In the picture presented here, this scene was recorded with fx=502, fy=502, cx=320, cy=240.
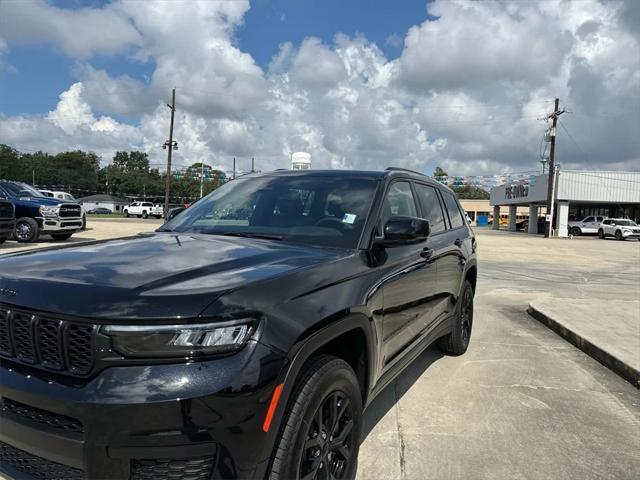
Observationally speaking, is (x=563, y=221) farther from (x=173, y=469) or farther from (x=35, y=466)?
(x=35, y=466)

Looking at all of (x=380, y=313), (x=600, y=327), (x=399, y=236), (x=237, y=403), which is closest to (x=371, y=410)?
(x=380, y=313)

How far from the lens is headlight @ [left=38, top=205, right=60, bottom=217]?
1628cm

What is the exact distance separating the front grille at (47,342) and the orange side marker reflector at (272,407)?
0.68m

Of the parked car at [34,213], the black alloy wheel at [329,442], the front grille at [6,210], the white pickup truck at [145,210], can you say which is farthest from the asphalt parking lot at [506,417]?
the white pickup truck at [145,210]

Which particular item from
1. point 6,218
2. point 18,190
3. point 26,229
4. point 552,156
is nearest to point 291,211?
point 6,218

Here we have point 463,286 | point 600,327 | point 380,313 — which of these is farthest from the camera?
point 600,327

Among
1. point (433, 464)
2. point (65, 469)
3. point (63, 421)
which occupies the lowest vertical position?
point (433, 464)

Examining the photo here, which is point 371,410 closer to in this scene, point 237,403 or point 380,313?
point 380,313

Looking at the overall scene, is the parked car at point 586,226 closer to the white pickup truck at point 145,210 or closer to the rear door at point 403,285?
the white pickup truck at point 145,210

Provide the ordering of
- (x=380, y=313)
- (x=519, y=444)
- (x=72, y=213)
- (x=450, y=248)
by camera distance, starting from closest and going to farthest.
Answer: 1. (x=380, y=313)
2. (x=519, y=444)
3. (x=450, y=248)
4. (x=72, y=213)

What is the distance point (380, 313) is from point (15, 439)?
6.14 ft

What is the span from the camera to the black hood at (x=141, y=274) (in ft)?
6.19

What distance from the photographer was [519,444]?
3475 mm

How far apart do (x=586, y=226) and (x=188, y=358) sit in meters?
47.6
